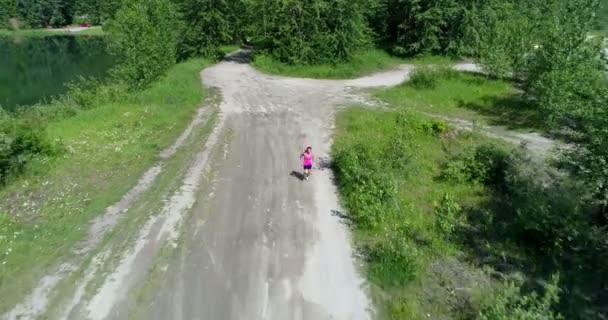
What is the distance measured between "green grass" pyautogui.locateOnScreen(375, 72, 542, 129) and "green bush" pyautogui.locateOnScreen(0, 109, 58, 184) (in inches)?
637

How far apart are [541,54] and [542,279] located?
16.0 meters

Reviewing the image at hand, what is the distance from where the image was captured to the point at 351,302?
888 cm

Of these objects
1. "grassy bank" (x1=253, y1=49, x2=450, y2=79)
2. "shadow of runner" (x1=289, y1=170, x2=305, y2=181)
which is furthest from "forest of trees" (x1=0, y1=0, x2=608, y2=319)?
"shadow of runner" (x1=289, y1=170, x2=305, y2=181)

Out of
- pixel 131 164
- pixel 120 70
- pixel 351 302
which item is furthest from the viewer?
pixel 120 70

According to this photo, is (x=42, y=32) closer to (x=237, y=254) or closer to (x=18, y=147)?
(x=18, y=147)

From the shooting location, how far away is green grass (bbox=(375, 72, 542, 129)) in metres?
22.0

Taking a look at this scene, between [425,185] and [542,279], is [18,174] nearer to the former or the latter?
[425,185]

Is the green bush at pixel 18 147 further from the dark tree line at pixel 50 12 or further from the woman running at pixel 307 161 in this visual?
the dark tree line at pixel 50 12

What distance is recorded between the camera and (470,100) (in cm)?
2473

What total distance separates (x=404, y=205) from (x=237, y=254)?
5.10m

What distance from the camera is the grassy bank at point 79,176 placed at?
10.2m

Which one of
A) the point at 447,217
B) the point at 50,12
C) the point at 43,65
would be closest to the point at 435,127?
the point at 447,217

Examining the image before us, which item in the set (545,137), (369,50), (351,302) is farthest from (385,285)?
(369,50)

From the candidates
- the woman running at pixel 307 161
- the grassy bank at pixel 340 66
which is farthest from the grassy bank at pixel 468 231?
the grassy bank at pixel 340 66
